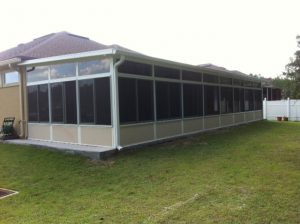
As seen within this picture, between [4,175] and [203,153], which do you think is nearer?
[4,175]

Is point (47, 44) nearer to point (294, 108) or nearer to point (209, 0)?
point (209, 0)

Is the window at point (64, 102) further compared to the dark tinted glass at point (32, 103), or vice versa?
the dark tinted glass at point (32, 103)

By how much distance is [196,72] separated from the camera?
13.9m

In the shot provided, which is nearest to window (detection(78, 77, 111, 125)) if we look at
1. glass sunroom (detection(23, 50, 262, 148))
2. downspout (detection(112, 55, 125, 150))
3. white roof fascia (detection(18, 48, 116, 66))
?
glass sunroom (detection(23, 50, 262, 148))

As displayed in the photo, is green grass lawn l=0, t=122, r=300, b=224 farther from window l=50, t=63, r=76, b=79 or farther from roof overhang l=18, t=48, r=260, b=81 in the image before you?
roof overhang l=18, t=48, r=260, b=81

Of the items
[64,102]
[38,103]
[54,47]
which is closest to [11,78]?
[38,103]

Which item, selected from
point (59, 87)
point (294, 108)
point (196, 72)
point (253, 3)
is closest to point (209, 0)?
point (253, 3)

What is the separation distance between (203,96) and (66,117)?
6171 millimetres

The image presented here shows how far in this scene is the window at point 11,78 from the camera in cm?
1226

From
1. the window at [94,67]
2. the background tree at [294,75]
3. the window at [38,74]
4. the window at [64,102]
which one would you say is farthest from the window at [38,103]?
the background tree at [294,75]

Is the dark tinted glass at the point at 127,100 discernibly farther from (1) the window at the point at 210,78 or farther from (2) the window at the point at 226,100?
(2) the window at the point at 226,100

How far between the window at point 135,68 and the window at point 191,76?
2.45m

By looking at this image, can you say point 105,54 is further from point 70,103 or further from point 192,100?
point 192,100

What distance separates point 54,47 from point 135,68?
16.1ft
